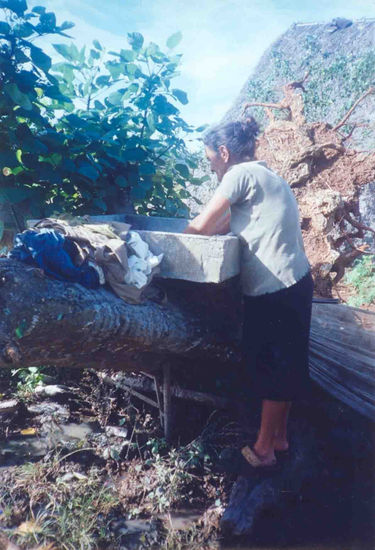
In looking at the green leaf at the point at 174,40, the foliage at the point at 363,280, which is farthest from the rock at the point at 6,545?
the foliage at the point at 363,280

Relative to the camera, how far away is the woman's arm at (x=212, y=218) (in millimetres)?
2451

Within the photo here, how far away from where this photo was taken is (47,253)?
6.46 ft

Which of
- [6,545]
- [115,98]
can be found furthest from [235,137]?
[6,545]

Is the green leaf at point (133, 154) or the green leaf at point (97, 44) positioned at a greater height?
the green leaf at point (97, 44)

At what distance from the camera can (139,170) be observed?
13.0 ft

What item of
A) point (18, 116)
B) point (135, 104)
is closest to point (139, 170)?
point (135, 104)

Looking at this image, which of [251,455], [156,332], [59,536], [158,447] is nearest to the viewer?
[59,536]

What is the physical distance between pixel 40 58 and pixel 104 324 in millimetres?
2184

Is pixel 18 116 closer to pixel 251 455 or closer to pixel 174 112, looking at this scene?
pixel 174 112

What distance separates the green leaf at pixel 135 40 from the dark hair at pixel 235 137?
1677 millimetres

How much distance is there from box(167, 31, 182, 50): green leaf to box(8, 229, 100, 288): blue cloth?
8.59 ft

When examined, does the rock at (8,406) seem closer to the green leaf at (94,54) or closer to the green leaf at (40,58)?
the green leaf at (40,58)

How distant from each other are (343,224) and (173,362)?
3109 mm

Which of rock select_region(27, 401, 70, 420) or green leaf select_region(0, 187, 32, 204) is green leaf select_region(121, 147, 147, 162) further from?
rock select_region(27, 401, 70, 420)
